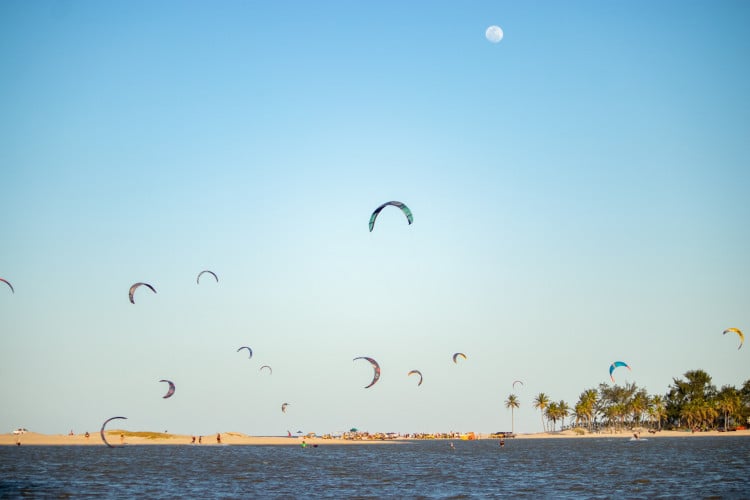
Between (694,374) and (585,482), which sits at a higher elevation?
(694,374)

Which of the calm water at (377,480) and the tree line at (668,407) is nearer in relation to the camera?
the calm water at (377,480)

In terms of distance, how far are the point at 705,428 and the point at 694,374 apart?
41.9 ft

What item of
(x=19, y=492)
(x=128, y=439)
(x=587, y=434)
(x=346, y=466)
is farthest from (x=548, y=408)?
(x=19, y=492)

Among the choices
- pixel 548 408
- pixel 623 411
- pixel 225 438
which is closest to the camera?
pixel 225 438

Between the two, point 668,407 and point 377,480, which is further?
point 668,407

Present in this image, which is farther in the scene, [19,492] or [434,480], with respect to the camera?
[434,480]

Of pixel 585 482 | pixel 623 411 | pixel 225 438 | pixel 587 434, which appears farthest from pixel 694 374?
pixel 585 482

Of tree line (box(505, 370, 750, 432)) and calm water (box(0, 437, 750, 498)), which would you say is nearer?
calm water (box(0, 437, 750, 498))

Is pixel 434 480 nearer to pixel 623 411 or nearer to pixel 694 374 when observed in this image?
pixel 694 374

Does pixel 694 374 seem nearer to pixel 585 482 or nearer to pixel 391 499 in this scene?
pixel 585 482

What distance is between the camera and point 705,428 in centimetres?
15875

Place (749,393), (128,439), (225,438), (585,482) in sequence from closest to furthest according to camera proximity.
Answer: (585,482), (128,439), (225,438), (749,393)

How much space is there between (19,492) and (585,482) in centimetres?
2820

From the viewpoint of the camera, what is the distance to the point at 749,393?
153 metres
